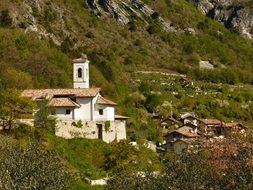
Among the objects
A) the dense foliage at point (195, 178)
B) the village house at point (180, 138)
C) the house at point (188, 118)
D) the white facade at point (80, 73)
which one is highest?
the white facade at point (80, 73)

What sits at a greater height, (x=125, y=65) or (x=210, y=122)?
(x=125, y=65)

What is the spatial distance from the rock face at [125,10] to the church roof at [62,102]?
108608 millimetres

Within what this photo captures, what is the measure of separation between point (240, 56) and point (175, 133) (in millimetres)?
95626

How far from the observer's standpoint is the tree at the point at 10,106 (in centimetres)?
6281

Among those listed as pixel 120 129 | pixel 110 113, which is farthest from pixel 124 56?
pixel 110 113

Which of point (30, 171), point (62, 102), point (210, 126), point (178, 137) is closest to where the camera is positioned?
point (30, 171)

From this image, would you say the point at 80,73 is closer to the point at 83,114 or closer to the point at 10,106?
the point at 83,114

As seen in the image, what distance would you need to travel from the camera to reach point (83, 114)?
71.5 m

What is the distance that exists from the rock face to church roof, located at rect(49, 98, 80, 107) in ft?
356

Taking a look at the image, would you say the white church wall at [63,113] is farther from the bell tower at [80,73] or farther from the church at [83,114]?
the bell tower at [80,73]

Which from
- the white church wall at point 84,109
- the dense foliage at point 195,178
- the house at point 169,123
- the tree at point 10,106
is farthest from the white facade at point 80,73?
the dense foliage at point 195,178

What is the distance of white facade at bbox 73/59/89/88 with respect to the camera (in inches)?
3135

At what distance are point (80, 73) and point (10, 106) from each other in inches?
718

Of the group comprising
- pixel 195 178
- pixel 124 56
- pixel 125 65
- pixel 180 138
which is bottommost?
pixel 195 178
